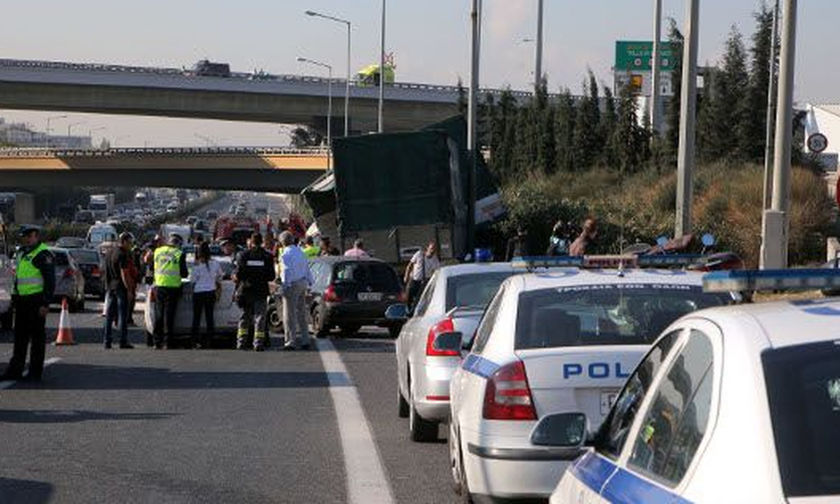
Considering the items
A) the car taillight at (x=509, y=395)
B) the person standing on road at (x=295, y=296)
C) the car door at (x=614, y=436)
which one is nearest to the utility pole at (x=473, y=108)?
the person standing on road at (x=295, y=296)

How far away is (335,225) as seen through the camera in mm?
34938

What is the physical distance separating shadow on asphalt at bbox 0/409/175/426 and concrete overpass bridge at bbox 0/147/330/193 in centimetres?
7319

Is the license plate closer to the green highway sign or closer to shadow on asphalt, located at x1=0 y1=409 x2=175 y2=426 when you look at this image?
shadow on asphalt, located at x1=0 y1=409 x2=175 y2=426

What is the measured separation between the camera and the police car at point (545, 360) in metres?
8.03

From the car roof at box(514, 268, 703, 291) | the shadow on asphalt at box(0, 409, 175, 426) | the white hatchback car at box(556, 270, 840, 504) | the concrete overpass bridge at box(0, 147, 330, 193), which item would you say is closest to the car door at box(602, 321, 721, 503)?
the white hatchback car at box(556, 270, 840, 504)

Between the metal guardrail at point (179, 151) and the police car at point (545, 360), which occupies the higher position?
the metal guardrail at point (179, 151)

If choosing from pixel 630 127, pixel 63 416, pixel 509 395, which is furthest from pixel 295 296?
pixel 630 127

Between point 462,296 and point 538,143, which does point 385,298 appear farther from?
point 538,143

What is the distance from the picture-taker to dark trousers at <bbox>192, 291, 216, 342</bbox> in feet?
75.4

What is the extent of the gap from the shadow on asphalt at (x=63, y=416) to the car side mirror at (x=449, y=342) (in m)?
3.52

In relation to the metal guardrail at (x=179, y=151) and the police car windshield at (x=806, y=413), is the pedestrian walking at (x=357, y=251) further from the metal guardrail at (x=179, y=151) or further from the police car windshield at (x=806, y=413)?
the metal guardrail at (x=179, y=151)

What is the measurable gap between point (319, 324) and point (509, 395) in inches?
711

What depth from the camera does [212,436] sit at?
1240cm

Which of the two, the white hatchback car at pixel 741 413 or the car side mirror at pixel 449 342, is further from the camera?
the car side mirror at pixel 449 342
